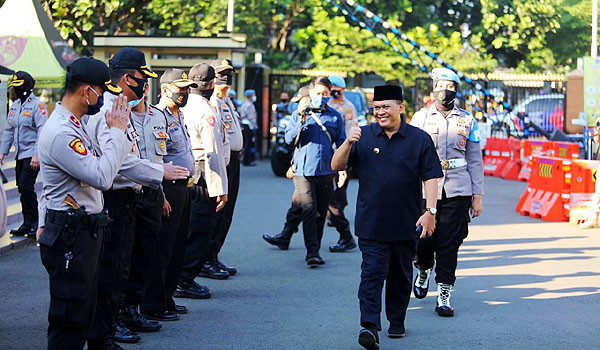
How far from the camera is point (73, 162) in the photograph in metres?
5.24

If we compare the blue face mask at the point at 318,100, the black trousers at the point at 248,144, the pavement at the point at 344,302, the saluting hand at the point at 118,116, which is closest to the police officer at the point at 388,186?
the pavement at the point at 344,302

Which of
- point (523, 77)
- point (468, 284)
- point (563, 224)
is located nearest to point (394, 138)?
point (468, 284)

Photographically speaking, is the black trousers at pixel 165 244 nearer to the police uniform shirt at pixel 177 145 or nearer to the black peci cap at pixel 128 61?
the police uniform shirt at pixel 177 145

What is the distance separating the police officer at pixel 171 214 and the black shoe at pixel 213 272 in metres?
1.79

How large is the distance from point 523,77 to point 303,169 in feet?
67.6

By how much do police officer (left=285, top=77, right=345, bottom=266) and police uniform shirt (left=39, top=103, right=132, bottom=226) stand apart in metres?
5.20

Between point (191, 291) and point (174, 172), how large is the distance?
2.19 m

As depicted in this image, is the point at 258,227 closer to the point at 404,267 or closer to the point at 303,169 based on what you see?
the point at 303,169

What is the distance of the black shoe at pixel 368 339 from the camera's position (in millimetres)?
6739

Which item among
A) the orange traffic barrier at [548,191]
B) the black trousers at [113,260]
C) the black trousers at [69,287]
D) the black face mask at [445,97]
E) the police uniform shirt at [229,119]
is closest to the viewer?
the black trousers at [69,287]

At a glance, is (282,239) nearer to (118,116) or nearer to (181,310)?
(181,310)

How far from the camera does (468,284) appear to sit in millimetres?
9609

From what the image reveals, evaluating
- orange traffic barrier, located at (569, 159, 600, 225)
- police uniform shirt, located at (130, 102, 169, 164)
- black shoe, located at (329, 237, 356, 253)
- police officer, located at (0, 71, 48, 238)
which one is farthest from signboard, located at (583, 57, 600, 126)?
police uniform shirt, located at (130, 102, 169, 164)

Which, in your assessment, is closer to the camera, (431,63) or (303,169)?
(303,169)
